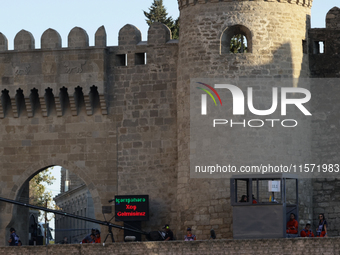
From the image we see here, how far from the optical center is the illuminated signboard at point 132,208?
2752cm

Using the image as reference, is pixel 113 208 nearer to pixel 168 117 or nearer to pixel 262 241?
pixel 168 117

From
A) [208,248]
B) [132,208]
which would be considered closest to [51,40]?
[132,208]

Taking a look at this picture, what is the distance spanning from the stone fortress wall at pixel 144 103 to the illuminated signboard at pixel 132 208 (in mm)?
501

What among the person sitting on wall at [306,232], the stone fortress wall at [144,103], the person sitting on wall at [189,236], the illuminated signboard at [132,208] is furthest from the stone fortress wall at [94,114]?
the person sitting on wall at [306,232]

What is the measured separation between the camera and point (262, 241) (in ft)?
73.0

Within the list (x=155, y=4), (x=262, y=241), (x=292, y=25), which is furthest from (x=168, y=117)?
(x=155, y=4)

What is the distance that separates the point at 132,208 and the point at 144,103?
3.41m

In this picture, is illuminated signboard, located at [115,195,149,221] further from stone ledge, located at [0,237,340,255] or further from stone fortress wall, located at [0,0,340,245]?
stone ledge, located at [0,237,340,255]

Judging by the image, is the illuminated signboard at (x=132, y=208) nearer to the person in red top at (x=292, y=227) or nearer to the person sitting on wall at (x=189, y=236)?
the person sitting on wall at (x=189, y=236)

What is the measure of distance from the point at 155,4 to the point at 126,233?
17.8 metres

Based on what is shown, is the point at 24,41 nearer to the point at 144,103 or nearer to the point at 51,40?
the point at 51,40

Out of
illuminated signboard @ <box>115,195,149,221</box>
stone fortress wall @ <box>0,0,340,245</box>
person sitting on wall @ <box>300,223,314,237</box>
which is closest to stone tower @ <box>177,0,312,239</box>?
stone fortress wall @ <box>0,0,340,245</box>

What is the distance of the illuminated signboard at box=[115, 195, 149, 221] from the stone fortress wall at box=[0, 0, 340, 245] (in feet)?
1.64

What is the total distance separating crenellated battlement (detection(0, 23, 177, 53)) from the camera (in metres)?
28.8
